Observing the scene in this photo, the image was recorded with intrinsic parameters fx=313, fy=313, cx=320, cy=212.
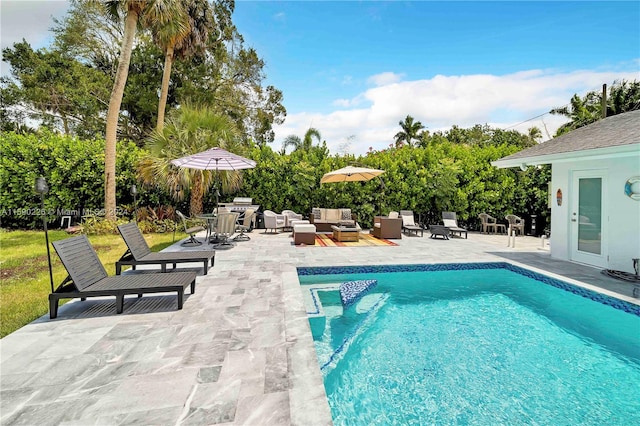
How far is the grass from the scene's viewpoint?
14.2 ft

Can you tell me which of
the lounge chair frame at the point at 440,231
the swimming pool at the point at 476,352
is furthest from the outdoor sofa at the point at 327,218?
the swimming pool at the point at 476,352

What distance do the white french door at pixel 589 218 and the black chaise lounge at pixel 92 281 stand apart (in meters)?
9.12

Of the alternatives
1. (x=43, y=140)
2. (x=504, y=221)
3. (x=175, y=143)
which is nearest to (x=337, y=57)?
(x=175, y=143)

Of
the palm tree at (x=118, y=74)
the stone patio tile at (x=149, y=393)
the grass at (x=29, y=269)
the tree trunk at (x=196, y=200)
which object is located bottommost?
the stone patio tile at (x=149, y=393)

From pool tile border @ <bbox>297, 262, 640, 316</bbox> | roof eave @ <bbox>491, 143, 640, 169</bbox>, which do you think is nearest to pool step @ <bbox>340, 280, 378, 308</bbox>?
pool tile border @ <bbox>297, 262, 640, 316</bbox>

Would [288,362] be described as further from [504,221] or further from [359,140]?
[359,140]

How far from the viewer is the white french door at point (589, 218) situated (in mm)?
7477

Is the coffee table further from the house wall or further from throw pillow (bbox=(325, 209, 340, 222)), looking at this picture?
the house wall

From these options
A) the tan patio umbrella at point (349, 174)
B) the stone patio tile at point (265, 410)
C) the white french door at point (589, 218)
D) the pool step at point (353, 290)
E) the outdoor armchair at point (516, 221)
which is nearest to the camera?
the stone patio tile at point (265, 410)

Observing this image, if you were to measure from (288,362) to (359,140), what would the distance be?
28679 millimetres

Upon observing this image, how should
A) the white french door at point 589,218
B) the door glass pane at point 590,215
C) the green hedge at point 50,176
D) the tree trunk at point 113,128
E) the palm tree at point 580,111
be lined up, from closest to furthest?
1. the white french door at point 589,218
2. the door glass pane at point 590,215
3. the tree trunk at point 113,128
4. the green hedge at point 50,176
5. the palm tree at point 580,111

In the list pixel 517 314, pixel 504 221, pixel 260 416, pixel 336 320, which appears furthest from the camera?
pixel 504 221

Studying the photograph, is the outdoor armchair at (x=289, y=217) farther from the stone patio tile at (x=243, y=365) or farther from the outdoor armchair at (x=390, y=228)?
the stone patio tile at (x=243, y=365)

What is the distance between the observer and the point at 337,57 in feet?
56.0
